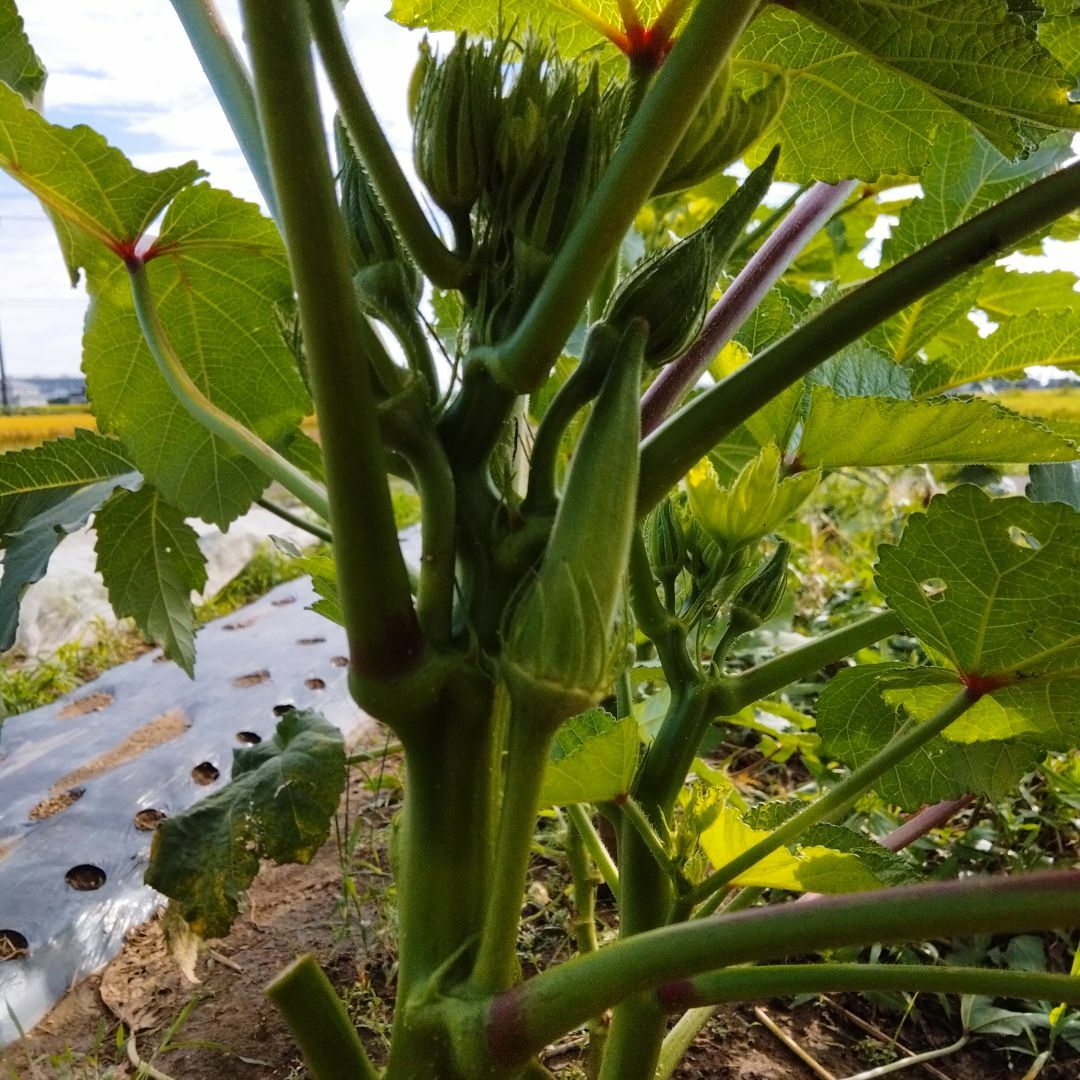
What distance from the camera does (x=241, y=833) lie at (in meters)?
0.69

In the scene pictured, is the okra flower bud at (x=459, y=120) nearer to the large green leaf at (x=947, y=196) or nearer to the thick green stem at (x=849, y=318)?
the thick green stem at (x=849, y=318)

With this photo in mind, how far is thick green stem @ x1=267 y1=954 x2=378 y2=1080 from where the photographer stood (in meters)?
0.37

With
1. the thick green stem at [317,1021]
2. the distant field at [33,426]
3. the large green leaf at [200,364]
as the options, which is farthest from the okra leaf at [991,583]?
the distant field at [33,426]

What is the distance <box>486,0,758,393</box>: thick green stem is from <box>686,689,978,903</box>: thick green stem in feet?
0.94

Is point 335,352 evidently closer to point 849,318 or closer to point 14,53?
point 849,318

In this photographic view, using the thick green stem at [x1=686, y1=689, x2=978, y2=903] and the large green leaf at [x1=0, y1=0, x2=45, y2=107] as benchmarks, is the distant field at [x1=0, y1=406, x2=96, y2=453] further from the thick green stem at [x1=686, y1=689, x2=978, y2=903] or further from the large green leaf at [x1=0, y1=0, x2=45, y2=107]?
the thick green stem at [x1=686, y1=689, x2=978, y2=903]

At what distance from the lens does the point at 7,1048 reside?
39.2 inches

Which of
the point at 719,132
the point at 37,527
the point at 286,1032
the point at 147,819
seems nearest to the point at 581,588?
the point at 719,132

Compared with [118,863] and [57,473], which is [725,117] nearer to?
[57,473]

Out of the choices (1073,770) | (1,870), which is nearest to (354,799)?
(1,870)

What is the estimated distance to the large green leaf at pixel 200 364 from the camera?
726mm

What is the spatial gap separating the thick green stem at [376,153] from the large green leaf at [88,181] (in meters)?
0.32

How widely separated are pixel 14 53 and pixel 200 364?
0.82 ft

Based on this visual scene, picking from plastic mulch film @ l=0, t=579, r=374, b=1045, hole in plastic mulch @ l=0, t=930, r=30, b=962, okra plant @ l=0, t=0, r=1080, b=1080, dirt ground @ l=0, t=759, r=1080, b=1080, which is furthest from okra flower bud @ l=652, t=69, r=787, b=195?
hole in plastic mulch @ l=0, t=930, r=30, b=962
